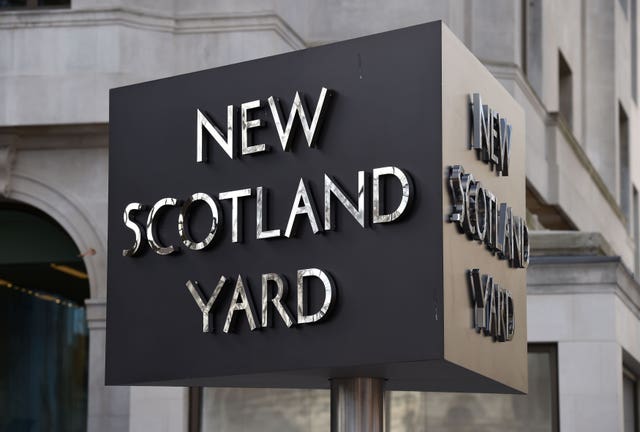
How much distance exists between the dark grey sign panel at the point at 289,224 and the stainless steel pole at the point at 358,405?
0.25 meters

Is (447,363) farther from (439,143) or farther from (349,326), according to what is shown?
(439,143)

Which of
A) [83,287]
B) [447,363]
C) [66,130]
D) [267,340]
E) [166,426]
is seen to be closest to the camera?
[447,363]

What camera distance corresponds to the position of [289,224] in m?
11.3

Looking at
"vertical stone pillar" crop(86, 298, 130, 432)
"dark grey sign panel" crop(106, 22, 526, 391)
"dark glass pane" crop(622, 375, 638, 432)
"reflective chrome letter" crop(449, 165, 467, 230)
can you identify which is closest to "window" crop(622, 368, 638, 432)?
"dark glass pane" crop(622, 375, 638, 432)

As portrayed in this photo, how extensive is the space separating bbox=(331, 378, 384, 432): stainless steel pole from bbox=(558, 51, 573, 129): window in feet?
85.3

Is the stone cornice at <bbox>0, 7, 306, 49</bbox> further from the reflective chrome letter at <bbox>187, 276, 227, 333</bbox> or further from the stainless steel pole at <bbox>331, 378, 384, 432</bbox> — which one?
the stainless steel pole at <bbox>331, 378, 384, 432</bbox>

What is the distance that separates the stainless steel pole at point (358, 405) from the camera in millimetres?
11852

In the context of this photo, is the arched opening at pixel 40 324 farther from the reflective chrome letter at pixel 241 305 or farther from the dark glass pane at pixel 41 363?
the reflective chrome letter at pixel 241 305

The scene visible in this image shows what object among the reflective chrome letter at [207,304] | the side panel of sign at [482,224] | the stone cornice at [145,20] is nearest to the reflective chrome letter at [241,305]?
the reflective chrome letter at [207,304]

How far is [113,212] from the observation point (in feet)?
40.6

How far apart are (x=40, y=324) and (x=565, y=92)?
17043mm

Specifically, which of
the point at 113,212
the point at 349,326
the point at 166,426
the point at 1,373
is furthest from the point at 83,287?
the point at 349,326

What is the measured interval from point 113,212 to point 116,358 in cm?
123

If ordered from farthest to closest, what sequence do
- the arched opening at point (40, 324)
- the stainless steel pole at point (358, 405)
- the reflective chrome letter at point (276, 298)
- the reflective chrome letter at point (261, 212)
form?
the arched opening at point (40, 324) → the stainless steel pole at point (358, 405) → the reflective chrome letter at point (261, 212) → the reflective chrome letter at point (276, 298)
